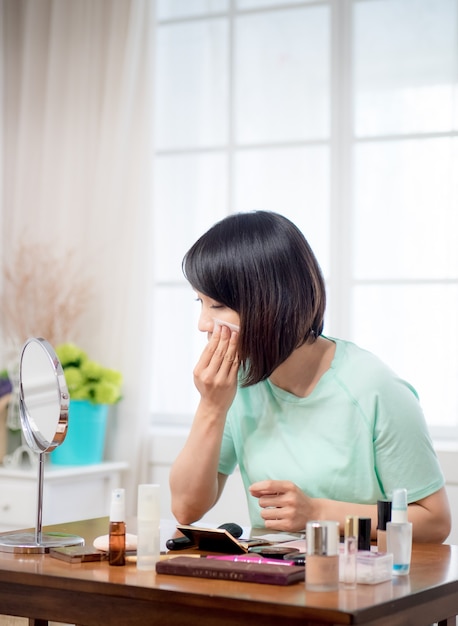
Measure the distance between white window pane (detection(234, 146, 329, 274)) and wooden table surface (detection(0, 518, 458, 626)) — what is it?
176cm

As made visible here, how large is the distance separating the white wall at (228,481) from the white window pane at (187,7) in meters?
1.46

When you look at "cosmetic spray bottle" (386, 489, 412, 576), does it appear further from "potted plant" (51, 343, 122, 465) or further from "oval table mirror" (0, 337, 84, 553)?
"potted plant" (51, 343, 122, 465)

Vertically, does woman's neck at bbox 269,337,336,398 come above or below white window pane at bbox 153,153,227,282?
below

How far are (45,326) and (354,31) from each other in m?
1.43

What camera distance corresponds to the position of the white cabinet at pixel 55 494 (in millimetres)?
2840

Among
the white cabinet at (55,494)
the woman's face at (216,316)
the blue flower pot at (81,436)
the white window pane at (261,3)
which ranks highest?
the white window pane at (261,3)

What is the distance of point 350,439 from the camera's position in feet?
5.88

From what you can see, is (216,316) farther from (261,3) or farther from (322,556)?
(261,3)

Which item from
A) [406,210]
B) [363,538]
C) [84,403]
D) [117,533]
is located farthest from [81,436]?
[363,538]

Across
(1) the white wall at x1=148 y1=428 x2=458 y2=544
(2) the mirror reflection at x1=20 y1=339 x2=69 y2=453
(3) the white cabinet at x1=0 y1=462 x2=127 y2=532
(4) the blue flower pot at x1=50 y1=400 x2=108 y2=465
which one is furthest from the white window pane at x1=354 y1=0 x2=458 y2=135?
(2) the mirror reflection at x1=20 y1=339 x2=69 y2=453

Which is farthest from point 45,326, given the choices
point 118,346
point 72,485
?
point 72,485

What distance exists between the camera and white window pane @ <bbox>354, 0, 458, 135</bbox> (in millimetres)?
2973

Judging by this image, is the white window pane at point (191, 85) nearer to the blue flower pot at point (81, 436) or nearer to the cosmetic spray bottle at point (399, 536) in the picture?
the blue flower pot at point (81, 436)

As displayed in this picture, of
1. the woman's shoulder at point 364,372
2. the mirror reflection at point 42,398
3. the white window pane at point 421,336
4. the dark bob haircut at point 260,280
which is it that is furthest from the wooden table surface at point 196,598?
the white window pane at point 421,336
